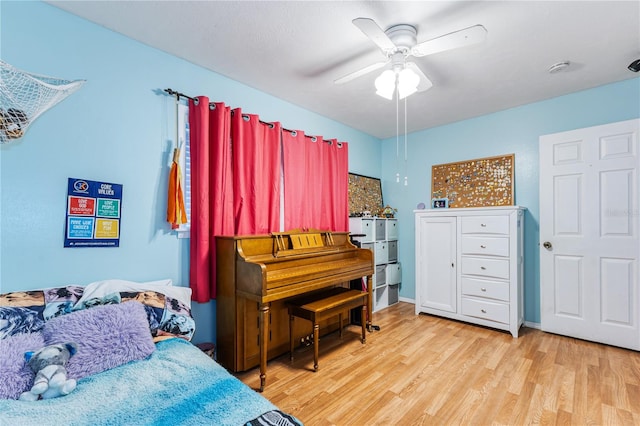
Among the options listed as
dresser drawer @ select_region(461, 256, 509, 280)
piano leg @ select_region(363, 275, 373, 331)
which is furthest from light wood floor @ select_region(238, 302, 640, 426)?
dresser drawer @ select_region(461, 256, 509, 280)

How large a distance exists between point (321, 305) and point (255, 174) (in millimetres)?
1315

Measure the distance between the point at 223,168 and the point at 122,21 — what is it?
1.15 m

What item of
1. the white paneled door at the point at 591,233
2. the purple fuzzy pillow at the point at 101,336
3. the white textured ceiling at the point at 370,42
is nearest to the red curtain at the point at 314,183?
the white textured ceiling at the point at 370,42

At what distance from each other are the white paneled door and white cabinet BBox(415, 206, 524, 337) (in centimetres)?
31

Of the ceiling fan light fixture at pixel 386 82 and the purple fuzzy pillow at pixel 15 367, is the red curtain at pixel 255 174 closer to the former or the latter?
the ceiling fan light fixture at pixel 386 82

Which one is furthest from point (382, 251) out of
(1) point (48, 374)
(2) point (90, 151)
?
(1) point (48, 374)

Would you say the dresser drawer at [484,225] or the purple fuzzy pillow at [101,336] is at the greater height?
the dresser drawer at [484,225]

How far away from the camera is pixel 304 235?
2.84m

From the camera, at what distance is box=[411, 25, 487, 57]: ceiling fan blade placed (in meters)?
1.56

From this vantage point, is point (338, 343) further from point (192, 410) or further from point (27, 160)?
point (27, 160)

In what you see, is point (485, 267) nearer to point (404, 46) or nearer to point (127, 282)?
point (404, 46)

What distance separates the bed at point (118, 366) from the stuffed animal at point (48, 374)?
22 mm

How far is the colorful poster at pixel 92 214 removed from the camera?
184cm

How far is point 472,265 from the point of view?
3.31 m
